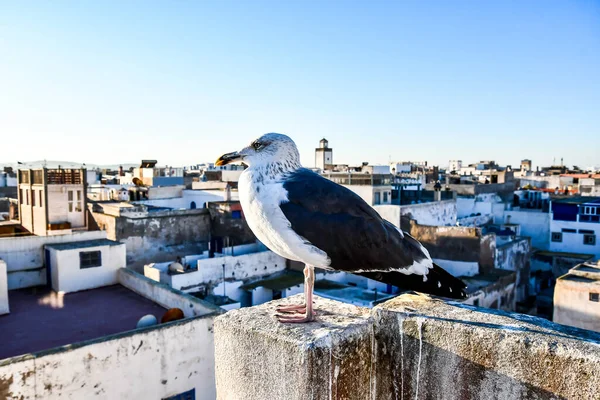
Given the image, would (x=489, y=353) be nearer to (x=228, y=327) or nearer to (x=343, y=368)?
(x=343, y=368)

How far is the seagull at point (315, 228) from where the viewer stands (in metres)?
2.96

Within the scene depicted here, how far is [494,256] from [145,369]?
1727 cm

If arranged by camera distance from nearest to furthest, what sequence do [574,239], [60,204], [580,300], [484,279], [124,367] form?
[124,367] → [580,300] → [484,279] → [60,204] → [574,239]

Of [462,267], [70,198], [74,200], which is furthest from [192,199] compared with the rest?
[462,267]

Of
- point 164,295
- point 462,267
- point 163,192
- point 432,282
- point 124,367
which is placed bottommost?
point 462,267

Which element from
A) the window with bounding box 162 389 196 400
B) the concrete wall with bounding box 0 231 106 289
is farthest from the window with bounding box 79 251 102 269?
the window with bounding box 162 389 196 400

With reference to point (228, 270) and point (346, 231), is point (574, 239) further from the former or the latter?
point (346, 231)

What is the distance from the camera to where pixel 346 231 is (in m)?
3.07

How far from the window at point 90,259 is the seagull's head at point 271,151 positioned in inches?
495

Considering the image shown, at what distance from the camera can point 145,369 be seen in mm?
9672

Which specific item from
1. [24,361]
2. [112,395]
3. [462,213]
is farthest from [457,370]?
[462,213]

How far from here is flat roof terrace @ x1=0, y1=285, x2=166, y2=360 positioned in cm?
1030

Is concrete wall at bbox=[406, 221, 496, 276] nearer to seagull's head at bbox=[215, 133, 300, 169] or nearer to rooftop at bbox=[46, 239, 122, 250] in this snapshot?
rooftop at bbox=[46, 239, 122, 250]

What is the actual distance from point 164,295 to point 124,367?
3.46 meters
